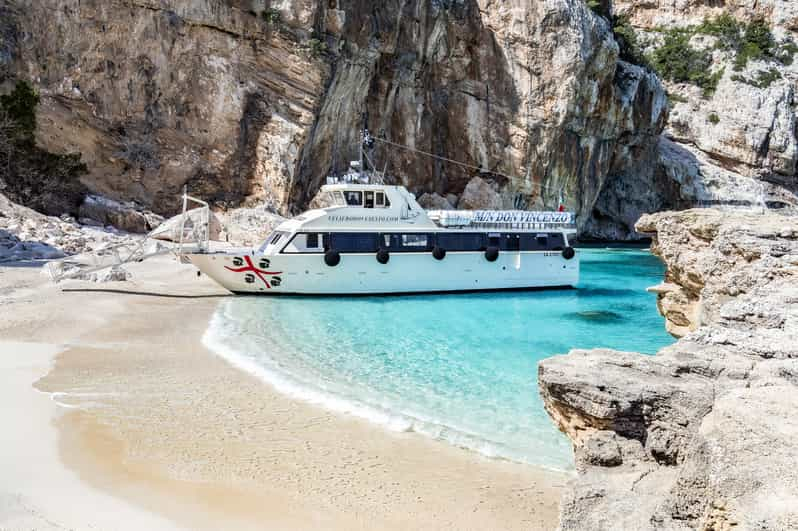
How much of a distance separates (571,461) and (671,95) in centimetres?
→ 5755

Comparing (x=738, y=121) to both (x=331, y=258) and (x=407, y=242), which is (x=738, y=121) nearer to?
(x=407, y=242)

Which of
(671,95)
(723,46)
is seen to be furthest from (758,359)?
(723,46)

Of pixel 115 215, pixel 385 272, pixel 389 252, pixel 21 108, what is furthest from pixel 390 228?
pixel 21 108

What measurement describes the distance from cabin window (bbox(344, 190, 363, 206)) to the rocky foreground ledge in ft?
45.5

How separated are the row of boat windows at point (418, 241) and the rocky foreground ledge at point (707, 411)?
13.5 meters

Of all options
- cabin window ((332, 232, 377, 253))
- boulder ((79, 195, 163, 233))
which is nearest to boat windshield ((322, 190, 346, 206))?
cabin window ((332, 232, 377, 253))

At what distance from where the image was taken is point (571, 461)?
22.4 feet

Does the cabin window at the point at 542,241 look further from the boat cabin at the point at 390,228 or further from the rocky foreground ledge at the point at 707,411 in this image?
the rocky foreground ledge at the point at 707,411

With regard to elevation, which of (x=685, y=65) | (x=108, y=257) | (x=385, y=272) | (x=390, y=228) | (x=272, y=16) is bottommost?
(x=385, y=272)

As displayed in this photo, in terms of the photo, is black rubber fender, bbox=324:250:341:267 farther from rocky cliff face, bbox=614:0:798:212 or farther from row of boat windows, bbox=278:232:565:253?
rocky cliff face, bbox=614:0:798:212

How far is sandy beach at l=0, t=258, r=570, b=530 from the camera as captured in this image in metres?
5.09

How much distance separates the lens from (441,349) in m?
12.4

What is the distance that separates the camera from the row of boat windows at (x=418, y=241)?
18.5 metres

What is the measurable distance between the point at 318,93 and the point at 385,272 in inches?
643
